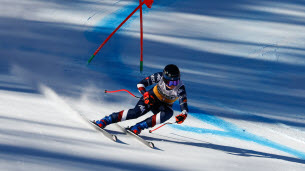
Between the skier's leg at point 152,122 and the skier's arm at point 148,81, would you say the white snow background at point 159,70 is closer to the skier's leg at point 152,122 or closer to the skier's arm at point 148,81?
the skier's leg at point 152,122

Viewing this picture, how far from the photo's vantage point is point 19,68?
5.54m

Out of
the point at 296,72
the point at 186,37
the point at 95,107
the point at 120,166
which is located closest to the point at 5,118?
the point at 95,107

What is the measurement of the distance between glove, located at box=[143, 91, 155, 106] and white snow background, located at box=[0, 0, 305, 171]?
14.2 inches

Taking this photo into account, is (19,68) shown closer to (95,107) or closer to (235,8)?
(95,107)

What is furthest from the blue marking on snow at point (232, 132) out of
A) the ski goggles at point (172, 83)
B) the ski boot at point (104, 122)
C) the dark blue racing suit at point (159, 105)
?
the ski boot at point (104, 122)

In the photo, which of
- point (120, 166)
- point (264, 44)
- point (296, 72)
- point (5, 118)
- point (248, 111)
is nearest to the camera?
point (120, 166)

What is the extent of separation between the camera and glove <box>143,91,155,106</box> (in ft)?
14.4

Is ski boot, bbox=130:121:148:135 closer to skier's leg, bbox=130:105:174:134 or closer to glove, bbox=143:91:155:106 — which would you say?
skier's leg, bbox=130:105:174:134

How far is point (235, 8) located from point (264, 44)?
1372 millimetres

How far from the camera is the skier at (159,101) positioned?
4285 millimetres

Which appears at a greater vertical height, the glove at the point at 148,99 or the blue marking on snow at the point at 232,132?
the glove at the point at 148,99

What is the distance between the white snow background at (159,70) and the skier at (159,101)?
0.17 metres

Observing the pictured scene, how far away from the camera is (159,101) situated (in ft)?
14.7

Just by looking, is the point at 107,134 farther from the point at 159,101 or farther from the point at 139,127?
the point at 159,101
